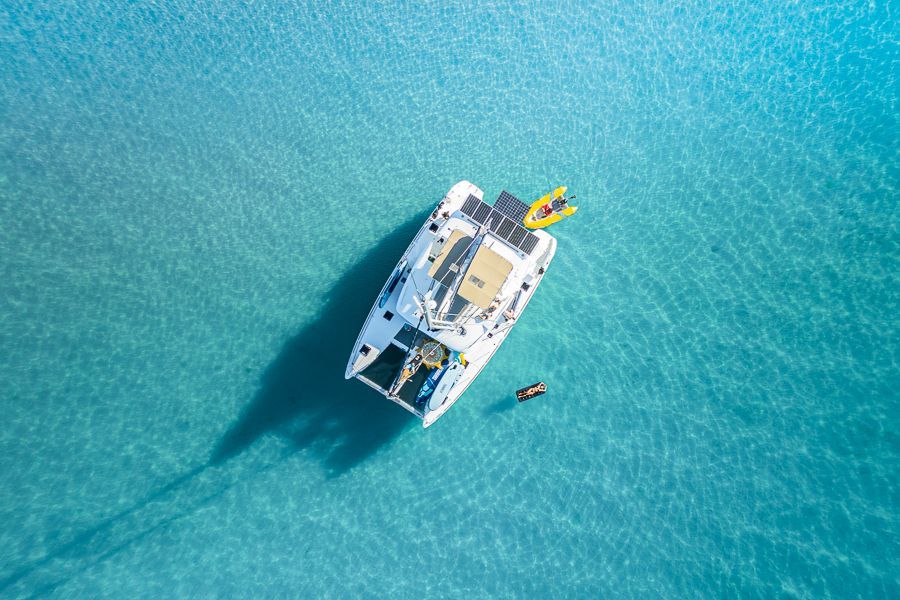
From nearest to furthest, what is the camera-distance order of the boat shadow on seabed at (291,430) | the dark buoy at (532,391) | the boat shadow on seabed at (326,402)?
1. the boat shadow on seabed at (291,430)
2. the boat shadow on seabed at (326,402)
3. the dark buoy at (532,391)

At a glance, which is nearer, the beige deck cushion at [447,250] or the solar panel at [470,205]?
the beige deck cushion at [447,250]

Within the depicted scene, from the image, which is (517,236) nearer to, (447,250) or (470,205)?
(470,205)

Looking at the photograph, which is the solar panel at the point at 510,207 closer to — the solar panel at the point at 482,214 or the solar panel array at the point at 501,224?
the solar panel array at the point at 501,224

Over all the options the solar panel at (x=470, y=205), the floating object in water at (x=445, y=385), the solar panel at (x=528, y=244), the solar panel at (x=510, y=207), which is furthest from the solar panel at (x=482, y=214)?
the floating object in water at (x=445, y=385)

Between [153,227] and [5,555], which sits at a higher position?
[153,227]

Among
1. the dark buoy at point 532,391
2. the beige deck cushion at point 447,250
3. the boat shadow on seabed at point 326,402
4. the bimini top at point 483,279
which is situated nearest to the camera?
the bimini top at point 483,279

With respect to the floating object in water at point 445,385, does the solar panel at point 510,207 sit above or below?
above

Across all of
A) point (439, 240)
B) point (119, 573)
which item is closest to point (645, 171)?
point (439, 240)

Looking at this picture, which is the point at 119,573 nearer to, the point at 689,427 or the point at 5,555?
the point at 5,555
